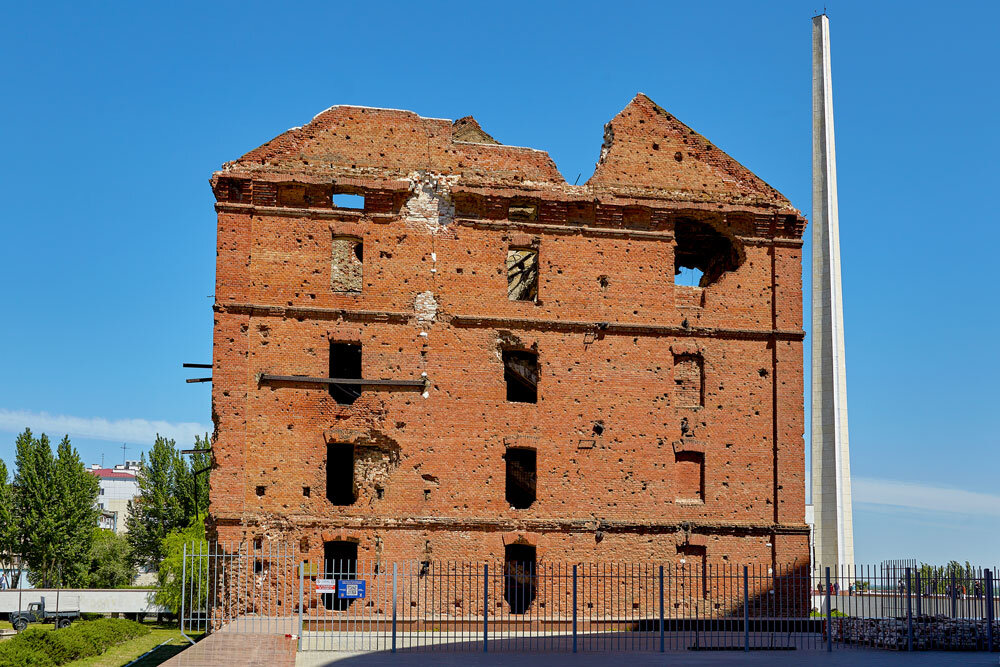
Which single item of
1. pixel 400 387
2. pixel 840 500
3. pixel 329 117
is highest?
pixel 329 117

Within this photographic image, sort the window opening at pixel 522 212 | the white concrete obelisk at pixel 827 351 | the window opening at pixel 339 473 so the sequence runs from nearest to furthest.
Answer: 1. the window opening at pixel 522 212
2. the window opening at pixel 339 473
3. the white concrete obelisk at pixel 827 351

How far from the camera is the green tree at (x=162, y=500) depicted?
165 feet

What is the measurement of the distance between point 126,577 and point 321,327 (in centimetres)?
3524

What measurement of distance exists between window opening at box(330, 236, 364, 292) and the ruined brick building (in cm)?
8

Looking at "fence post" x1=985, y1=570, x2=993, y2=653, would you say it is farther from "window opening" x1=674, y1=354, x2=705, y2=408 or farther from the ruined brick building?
"window opening" x1=674, y1=354, x2=705, y2=408

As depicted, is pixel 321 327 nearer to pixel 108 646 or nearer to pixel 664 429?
pixel 664 429

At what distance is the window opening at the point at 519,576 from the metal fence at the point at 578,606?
0.05 meters

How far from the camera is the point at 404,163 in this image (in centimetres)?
2453

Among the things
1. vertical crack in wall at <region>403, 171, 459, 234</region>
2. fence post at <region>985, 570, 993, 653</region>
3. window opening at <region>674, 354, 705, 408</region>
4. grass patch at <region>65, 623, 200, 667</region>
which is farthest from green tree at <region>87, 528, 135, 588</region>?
fence post at <region>985, 570, 993, 653</region>

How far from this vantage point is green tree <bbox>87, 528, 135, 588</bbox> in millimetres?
49031

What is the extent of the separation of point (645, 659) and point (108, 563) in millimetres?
40753

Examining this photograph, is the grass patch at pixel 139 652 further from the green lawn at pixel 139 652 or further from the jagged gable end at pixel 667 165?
the jagged gable end at pixel 667 165

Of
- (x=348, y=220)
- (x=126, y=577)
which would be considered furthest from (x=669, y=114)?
(x=126, y=577)

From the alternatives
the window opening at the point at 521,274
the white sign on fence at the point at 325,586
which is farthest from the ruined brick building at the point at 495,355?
the white sign on fence at the point at 325,586
